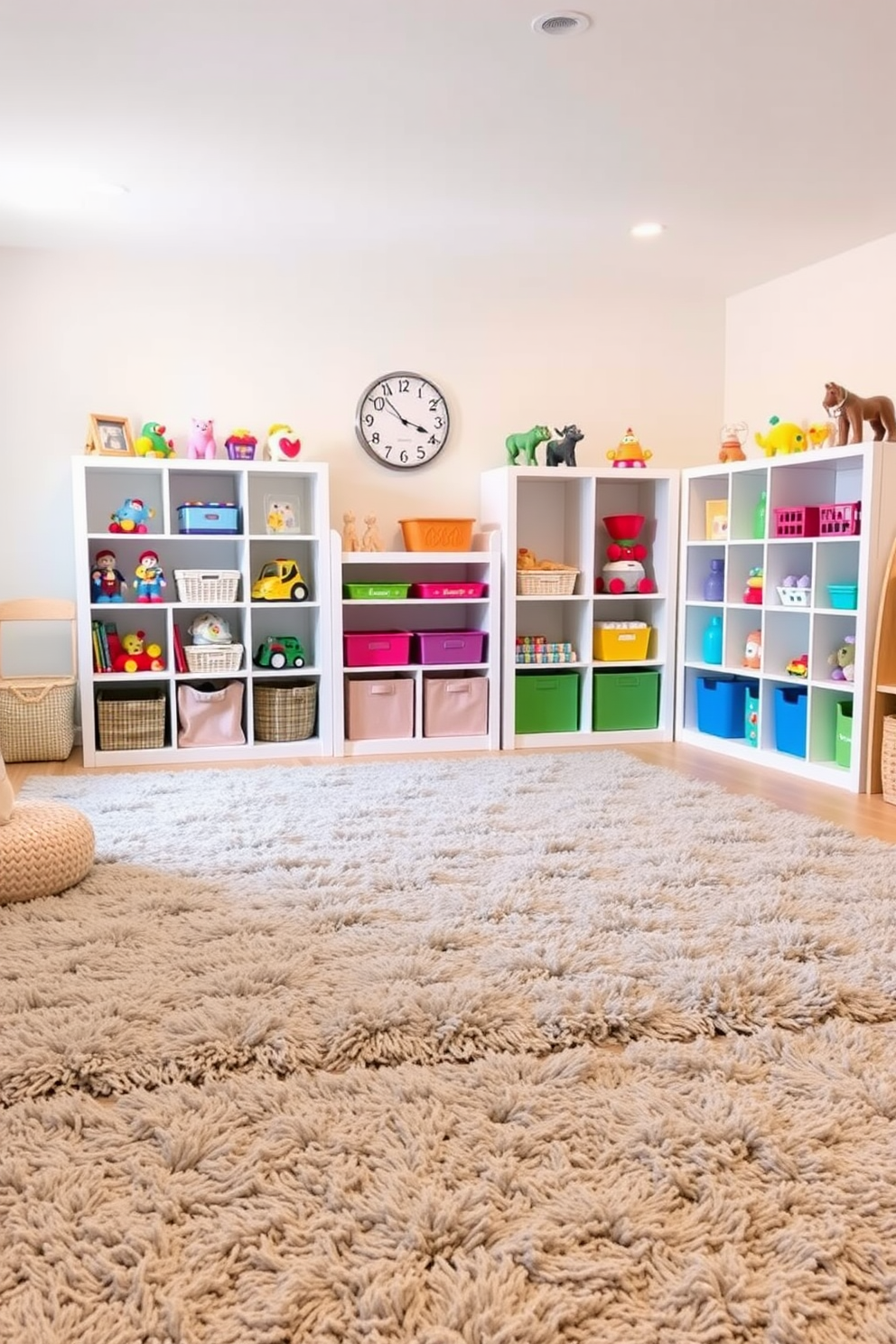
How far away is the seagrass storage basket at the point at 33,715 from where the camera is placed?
4340 millimetres

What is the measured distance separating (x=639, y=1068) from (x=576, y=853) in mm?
1242

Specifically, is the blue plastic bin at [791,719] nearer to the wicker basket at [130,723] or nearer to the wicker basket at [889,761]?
the wicker basket at [889,761]

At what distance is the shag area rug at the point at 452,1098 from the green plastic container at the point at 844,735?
1.16 metres

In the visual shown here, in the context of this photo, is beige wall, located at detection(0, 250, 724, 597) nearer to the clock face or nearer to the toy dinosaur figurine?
the clock face

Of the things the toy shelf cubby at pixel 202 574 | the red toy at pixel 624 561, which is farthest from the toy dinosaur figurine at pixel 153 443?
the red toy at pixel 624 561

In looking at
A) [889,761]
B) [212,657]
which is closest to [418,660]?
[212,657]

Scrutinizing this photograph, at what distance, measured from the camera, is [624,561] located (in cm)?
506

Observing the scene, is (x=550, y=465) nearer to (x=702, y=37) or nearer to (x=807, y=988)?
(x=702, y=37)

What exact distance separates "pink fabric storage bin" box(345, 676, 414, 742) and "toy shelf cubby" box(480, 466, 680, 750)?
0.45 m

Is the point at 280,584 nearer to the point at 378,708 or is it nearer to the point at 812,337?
the point at 378,708

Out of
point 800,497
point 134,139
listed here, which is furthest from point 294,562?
point 800,497

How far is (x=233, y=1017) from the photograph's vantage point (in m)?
1.87

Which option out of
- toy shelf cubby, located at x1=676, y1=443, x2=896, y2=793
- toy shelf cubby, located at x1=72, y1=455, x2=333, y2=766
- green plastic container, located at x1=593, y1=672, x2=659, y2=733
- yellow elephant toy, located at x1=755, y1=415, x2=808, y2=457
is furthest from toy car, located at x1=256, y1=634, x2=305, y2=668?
yellow elephant toy, located at x1=755, y1=415, x2=808, y2=457

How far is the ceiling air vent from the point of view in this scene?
8.50 feet
